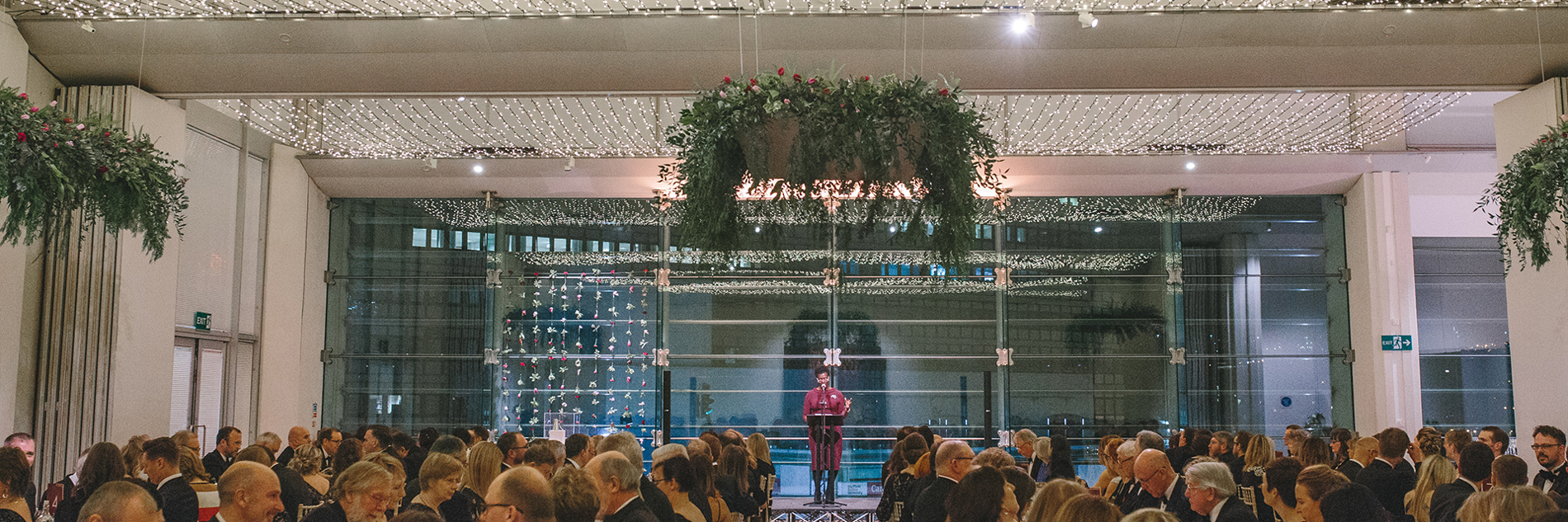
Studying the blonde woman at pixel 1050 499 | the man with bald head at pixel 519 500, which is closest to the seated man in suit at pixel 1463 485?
the blonde woman at pixel 1050 499

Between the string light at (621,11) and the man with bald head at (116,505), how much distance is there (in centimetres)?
488

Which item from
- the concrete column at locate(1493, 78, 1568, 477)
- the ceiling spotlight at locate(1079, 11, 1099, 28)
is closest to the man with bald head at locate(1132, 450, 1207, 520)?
the ceiling spotlight at locate(1079, 11, 1099, 28)

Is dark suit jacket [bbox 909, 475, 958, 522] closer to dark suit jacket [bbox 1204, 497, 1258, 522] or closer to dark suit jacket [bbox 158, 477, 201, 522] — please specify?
dark suit jacket [bbox 1204, 497, 1258, 522]

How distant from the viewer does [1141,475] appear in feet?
19.6

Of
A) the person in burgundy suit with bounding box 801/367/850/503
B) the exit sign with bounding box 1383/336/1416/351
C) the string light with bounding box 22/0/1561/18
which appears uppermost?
the string light with bounding box 22/0/1561/18

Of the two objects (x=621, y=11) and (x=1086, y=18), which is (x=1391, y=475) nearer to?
(x=1086, y=18)

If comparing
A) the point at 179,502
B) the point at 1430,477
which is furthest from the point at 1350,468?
the point at 179,502

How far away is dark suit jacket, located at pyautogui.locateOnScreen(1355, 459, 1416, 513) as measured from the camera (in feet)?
22.0

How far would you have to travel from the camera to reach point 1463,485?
5.73 m

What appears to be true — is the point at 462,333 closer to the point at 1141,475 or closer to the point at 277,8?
the point at 277,8

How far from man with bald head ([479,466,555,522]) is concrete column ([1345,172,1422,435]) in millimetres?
11875

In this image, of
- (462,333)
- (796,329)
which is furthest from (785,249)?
(462,333)

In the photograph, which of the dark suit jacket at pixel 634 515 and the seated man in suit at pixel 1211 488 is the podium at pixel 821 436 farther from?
the dark suit jacket at pixel 634 515

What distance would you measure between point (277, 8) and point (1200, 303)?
35.0 ft
